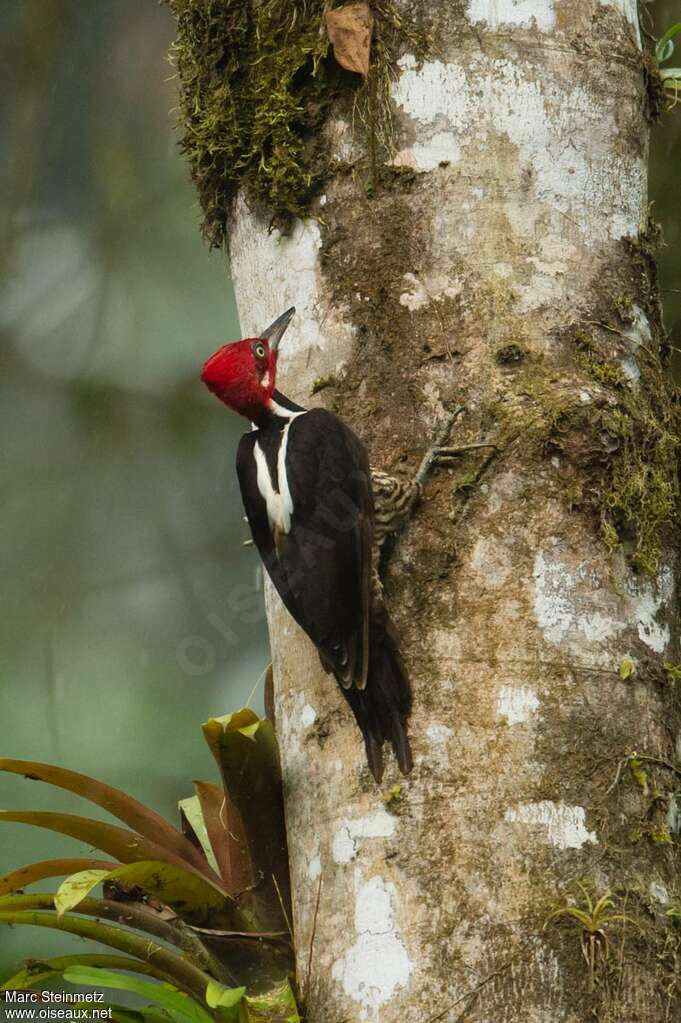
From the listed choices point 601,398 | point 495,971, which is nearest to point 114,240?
point 601,398

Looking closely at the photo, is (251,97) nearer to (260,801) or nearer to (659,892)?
(260,801)

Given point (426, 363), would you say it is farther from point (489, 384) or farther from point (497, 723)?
point (497, 723)

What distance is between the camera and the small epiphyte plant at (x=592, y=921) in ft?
7.23

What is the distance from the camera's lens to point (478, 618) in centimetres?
244

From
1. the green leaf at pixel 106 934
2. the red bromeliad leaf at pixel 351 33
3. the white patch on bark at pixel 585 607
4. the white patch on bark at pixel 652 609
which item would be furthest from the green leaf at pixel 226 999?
the red bromeliad leaf at pixel 351 33

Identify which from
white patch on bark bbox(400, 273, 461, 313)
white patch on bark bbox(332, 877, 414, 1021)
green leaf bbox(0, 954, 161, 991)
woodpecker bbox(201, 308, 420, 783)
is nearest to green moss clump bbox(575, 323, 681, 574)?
white patch on bark bbox(400, 273, 461, 313)

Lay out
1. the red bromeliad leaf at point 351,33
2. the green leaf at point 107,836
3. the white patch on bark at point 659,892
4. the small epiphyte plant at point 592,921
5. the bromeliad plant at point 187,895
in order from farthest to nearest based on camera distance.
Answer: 1. the red bromeliad leaf at point 351,33
2. the green leaf at point 107,836
3. the bromeliad plant at point 187,895
4. the white patch on bark at point 659,892
5. the small epiphyte plant at point 592,921

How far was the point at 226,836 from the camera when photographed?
9.23 ft

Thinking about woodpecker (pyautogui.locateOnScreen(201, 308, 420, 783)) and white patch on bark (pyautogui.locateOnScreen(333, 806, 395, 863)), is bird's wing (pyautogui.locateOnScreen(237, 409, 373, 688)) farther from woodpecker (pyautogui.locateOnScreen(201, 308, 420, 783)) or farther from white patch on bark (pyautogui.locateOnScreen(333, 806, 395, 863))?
white patch on bark (pyautogui.locateOnScreen(333, 806, 395, 863))

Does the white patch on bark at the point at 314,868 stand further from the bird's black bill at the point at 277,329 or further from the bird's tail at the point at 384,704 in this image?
the bird's black bill at the point at 277,329

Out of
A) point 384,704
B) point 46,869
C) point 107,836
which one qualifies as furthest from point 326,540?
point 46,869

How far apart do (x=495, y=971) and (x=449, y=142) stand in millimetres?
1561

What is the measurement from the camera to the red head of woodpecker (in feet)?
9.38

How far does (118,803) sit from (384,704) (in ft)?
2.01
